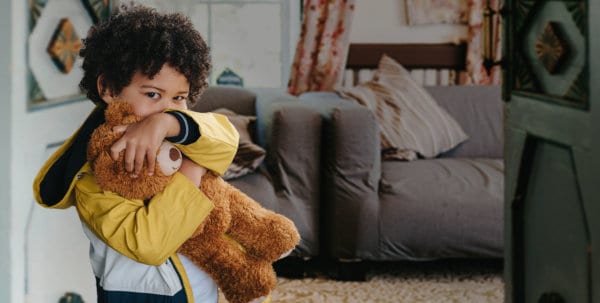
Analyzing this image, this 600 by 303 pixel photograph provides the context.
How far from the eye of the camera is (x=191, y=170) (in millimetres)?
1197

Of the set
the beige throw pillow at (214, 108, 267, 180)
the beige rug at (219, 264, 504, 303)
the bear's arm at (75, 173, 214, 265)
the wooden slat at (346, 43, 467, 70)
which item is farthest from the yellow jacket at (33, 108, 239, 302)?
the wooden slat at (346, 43, 467, 70)

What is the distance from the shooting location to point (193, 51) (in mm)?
1228

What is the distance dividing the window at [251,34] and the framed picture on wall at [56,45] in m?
2.60

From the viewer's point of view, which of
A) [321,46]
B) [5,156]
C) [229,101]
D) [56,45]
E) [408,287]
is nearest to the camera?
[5,156]

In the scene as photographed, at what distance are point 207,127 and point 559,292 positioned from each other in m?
0.83

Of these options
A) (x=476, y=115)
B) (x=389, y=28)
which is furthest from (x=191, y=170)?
(x=389, y=28)

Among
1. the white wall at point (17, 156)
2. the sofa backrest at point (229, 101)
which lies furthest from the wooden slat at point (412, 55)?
the white wall at point (17, 156)

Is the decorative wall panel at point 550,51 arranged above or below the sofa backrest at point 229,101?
above

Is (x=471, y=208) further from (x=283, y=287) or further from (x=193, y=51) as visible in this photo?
(x=193, y=51)

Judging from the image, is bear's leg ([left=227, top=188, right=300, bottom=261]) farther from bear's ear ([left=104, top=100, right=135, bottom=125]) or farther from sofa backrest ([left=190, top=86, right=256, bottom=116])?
sofa backrest ([left=190, top=86, right=256, bottom=116])

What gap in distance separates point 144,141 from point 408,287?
2.20m

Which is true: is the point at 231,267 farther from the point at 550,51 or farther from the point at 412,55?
the point at 412,55

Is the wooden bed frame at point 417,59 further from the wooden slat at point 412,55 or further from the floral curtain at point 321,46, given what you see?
the floral curtain at point 321,46

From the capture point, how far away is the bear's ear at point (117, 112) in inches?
45.4
